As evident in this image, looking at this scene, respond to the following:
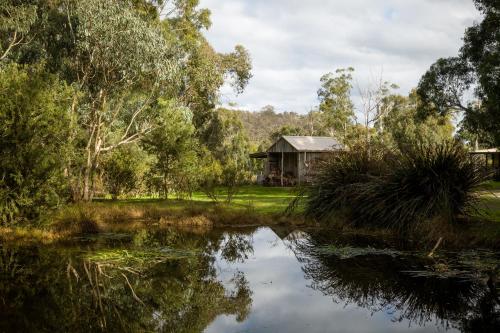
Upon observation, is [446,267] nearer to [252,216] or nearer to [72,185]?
[252,216]

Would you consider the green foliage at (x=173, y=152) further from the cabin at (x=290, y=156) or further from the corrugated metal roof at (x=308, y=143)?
the corrugated metal roof at (x=308, y=143)

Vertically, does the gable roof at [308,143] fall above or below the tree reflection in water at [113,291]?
above

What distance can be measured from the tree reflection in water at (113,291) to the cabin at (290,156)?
79.8 ft

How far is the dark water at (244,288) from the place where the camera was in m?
6.89

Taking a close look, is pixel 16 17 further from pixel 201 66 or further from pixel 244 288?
pixel 244 288

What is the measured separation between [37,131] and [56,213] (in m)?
2.83

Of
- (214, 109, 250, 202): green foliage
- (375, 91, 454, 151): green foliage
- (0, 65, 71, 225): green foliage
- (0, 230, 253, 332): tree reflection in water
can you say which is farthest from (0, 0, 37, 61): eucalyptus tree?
(375, 91, 454, 151): green foliage

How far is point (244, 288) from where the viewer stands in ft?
29.3

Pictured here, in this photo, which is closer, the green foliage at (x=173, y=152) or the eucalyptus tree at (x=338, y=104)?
the green foliage at (x=173, y=152)

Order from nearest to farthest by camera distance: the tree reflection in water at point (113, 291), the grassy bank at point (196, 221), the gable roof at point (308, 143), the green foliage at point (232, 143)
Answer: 1. the tree reflection in water at point (113, 291)
2. the grassy bank at point (196, 221)
3. the gable roof at point (308, 143)
4. the green foliage at point (232, 143)

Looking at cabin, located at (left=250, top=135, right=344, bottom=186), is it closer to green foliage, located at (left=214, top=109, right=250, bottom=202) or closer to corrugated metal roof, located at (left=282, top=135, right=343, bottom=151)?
corrugated metal roof, located at (left=282, top=135, right=343, bottom=151)

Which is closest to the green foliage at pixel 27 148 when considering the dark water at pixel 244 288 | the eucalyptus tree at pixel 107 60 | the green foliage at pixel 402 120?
the dark water at pixel 244 288

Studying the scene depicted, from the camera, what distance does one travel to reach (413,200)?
12977 mm

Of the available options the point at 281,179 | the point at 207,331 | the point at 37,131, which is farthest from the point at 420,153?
the point at 281,179
